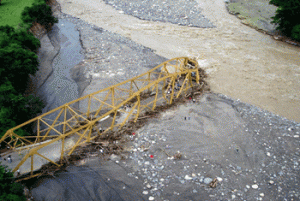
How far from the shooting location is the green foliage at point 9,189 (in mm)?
4004

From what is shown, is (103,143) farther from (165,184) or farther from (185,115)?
(185,115)

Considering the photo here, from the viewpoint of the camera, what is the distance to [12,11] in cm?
1199

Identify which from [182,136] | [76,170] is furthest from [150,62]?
[76,170]

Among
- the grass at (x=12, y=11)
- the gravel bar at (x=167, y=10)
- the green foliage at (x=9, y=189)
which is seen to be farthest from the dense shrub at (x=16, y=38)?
the gravel bar at (x=167, y=10)

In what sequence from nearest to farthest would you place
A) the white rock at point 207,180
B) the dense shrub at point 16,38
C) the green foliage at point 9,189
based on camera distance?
the green foliage at point 9,189
the white rock at point 207,180
the dense shrub at point 16,38

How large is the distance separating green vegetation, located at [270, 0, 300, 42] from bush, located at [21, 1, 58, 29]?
1361 centimetres

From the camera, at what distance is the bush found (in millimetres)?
11356

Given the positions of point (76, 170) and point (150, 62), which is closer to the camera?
point (76, 170)

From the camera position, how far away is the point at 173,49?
11.4 meters

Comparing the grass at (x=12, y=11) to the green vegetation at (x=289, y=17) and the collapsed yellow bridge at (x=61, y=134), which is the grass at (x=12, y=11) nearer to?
the collapsed yellow bridge at (x=61, y=134)

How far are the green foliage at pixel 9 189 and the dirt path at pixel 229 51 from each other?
7.46m

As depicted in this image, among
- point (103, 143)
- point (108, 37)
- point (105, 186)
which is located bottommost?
point (105, 186)

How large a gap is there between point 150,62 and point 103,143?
5.34 metres

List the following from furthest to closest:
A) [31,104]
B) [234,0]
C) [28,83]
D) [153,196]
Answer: [234,0] → [28,83] → [31,104] → [153,196]
